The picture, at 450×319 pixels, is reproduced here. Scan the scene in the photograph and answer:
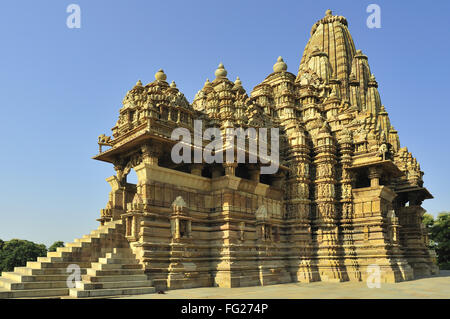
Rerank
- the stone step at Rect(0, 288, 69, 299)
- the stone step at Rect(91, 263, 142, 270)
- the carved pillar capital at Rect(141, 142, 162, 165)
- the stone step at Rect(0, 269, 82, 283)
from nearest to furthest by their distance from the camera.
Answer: the stone step at Rect(0, 288, 69, 299) < the stone step at Rect(0, 269, 82, 283) < the stone step at Rect(91, 263, 142, 270) < the carved pillar capital at Rect(141, 142, 162, 165)

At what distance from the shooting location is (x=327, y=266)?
74.2 feet

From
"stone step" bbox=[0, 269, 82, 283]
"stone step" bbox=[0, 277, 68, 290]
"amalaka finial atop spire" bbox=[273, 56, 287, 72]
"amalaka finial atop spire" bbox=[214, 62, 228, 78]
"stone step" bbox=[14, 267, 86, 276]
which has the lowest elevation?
"stone step" bbox=[0, 277, 68, 290]

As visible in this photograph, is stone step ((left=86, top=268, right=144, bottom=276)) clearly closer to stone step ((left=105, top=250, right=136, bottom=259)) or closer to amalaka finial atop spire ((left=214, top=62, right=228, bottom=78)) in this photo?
stone step ((left=105, top=250, right=136, bottom=259))

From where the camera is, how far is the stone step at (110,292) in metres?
13.2

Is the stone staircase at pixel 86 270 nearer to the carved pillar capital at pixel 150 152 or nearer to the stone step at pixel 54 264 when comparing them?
the stone step at pixel 54 264

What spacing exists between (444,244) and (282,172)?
32266 millimetres

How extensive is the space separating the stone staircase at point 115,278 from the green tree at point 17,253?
3369cm

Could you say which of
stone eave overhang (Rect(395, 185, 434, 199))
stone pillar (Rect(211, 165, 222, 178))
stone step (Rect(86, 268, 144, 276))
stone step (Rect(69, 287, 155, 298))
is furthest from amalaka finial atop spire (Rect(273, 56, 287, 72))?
stone step (Rect(69, 287, 155, 298))

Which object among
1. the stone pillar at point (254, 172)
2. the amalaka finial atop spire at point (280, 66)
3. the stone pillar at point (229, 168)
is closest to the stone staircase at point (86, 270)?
the stone pillar at point (229, 168)

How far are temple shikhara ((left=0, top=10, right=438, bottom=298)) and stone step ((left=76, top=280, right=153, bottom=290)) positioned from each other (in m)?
0.04

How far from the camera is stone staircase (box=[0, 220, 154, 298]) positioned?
1345 centimetres

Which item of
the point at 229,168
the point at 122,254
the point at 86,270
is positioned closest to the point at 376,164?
the point at 229,168

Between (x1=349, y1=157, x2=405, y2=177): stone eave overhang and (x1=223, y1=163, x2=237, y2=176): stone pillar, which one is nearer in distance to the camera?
(x1=223, y1=163, x2=237, y2=176): stone pillar
